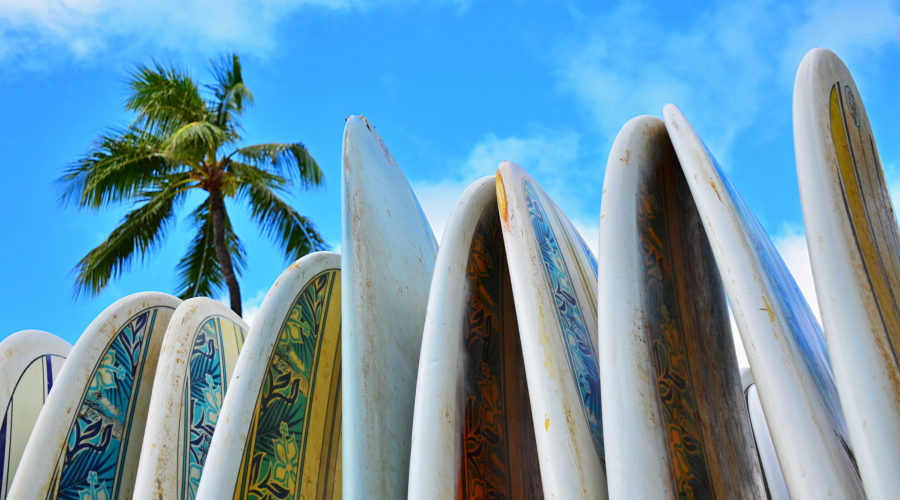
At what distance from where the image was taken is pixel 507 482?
162 cm

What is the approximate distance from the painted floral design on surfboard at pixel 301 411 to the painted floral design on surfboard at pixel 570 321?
0.68m

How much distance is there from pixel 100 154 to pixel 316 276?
9949 mm

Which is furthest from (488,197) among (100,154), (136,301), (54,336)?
(100,154)

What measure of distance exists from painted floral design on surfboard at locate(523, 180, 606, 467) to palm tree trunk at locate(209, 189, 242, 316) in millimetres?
8797

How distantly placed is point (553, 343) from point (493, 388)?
0.38 m

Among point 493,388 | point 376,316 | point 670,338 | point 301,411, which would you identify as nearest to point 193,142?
point 301,411

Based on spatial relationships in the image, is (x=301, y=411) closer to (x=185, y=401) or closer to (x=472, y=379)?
(x=185, y=401)

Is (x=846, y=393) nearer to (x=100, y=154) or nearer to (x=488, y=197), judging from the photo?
(x=488, y=197)

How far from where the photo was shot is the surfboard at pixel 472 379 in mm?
1404

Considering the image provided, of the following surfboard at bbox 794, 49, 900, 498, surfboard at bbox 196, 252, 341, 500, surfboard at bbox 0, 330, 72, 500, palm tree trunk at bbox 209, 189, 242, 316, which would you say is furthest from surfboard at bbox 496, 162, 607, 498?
palm tree trunk at bbox 209, 189, 242, 316

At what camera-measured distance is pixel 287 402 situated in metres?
1.78

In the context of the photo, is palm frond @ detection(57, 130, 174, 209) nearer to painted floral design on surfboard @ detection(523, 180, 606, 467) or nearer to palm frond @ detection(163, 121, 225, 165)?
palm frond @ detection(163, 121, 225, 165)

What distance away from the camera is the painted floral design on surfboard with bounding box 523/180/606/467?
1384 millimetres

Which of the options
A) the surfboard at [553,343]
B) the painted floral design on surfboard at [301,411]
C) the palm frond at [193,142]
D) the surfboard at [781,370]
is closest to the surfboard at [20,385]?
the painted floral design on surfboard at [301,411]
